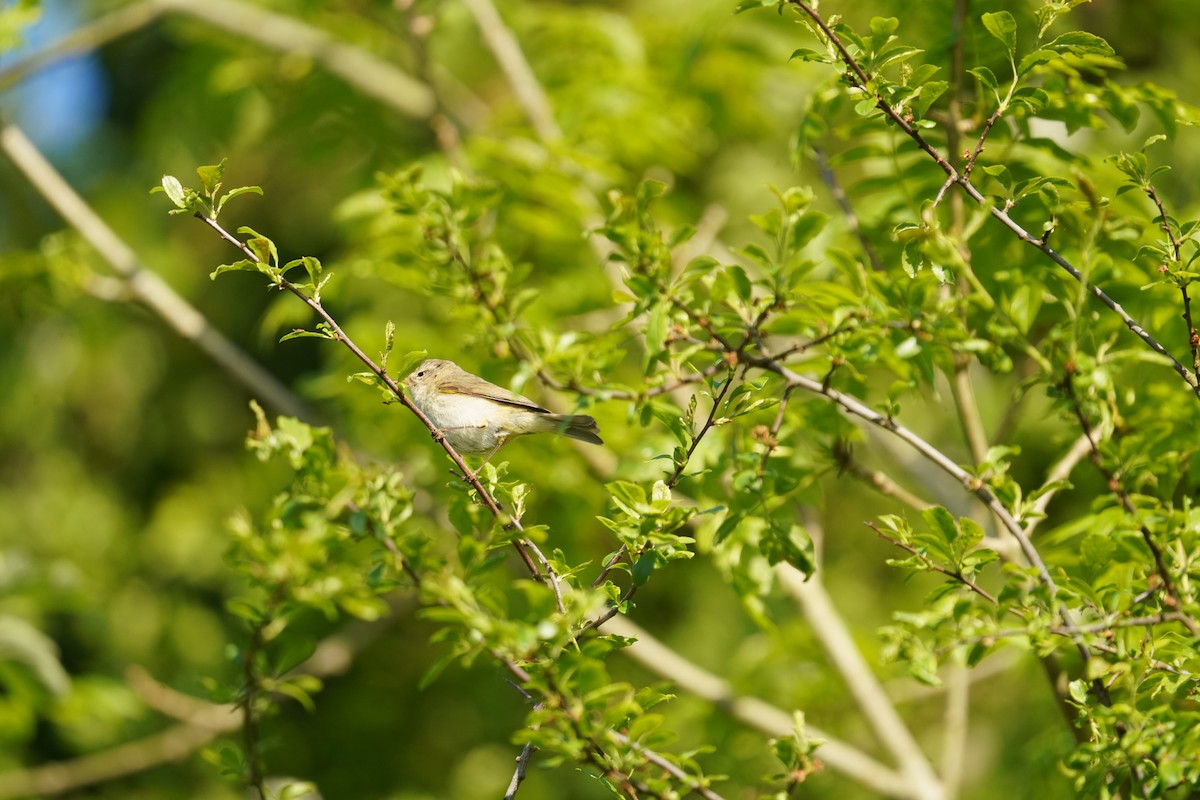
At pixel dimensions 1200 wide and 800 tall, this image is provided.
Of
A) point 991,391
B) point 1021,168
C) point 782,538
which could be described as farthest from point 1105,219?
point 991,391

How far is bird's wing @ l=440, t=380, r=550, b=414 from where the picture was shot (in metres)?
3.61

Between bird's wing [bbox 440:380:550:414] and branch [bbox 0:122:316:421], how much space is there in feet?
3.54

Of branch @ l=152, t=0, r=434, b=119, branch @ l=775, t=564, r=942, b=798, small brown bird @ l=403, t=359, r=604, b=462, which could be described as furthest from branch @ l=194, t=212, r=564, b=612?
branch @ l=152, t=0, r=434, b=119

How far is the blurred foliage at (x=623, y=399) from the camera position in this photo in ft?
7.14

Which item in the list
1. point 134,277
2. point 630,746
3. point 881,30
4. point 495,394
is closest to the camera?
point 630,746

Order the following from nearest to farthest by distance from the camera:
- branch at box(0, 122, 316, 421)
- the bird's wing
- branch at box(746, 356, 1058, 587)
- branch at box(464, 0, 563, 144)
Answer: branch at box(746, 356, 1058, 587), the bird's wing, branch at box(0, 122, 316, 421), branch at box(464, 0, 563, 144)

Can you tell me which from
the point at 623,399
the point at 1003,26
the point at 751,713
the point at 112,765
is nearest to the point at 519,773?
the point at 623,399

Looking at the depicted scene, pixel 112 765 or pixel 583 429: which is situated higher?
pixel 583 429

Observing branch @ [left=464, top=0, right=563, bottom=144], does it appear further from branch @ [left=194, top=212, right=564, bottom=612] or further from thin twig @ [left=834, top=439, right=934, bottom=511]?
branch @ [left=194, top=212, right=564, bottom=612]

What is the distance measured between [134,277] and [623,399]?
3.55m

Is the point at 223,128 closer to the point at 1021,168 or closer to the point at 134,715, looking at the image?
the point at 134,715

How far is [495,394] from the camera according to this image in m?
3.81

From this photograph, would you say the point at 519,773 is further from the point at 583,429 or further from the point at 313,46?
the point at 313,46

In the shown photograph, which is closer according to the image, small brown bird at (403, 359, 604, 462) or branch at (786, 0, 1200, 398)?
branch at (786, 0, 1200, 398)
